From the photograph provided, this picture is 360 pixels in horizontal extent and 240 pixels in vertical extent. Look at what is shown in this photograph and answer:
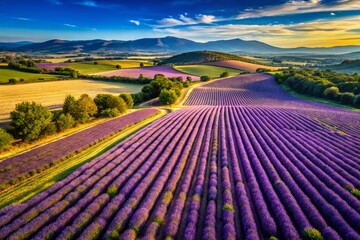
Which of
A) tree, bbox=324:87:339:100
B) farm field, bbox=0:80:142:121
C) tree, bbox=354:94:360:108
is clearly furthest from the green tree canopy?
tree, bbox=324:87:339:100

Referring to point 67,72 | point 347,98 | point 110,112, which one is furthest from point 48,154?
point 67,72

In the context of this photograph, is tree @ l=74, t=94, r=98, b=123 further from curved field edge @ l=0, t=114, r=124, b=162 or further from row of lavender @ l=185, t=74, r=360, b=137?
row of lavender @ l=185, t=74, r=360, b=137

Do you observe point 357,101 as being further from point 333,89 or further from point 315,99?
point 315,99

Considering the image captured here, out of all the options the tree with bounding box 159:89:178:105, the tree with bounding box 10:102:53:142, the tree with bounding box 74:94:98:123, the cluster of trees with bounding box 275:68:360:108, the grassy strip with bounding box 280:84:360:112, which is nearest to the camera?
the tree with bounding box 10:102:53:142

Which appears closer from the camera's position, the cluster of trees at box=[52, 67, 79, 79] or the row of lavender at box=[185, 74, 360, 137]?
the row of lavender at box=[185, 74, 360, 137]

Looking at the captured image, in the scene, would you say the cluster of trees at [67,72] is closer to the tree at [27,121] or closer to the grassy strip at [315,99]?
the tree at [27,121]
